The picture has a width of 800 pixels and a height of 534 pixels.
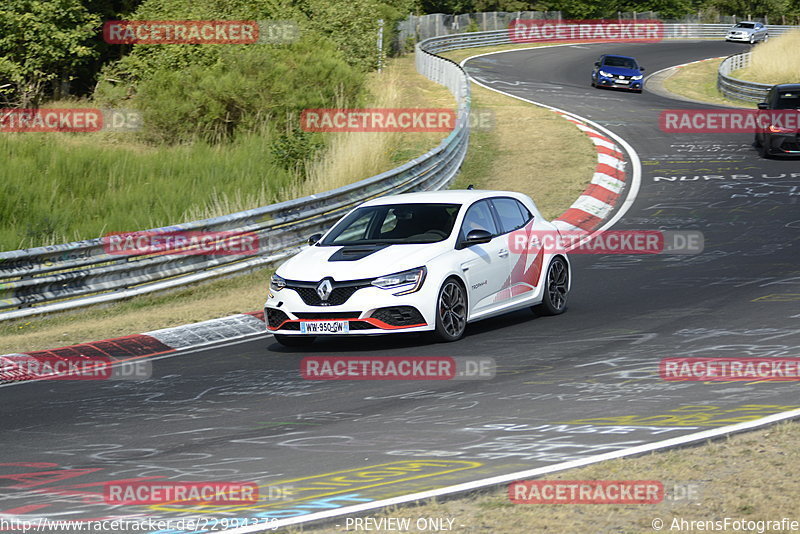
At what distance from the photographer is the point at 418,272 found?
440 inches

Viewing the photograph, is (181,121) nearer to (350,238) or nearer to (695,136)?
(695,136)

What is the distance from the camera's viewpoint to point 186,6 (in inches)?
1356

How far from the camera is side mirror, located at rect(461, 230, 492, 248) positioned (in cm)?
1167

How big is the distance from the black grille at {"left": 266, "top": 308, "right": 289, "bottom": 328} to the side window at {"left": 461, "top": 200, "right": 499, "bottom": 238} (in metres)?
2.06

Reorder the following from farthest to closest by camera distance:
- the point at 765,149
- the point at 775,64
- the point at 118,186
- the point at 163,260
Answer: the point at 775,64 → the point at 765,149 → the point at 118,186 → the point at 163,260

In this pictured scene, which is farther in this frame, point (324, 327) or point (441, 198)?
point (441, 198)

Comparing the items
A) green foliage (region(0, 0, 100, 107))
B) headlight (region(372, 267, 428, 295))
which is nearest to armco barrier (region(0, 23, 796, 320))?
headlight (region(372, 267, 428, 295))

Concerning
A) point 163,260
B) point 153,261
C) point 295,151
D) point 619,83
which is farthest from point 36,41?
point 153,261

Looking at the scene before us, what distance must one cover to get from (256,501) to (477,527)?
1332 mm

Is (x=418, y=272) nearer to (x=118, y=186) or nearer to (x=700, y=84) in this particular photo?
(x=118, y=186)

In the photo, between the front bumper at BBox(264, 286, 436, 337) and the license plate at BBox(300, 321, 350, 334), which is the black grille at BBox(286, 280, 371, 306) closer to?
the front bumper at BBox(264, 286, 436, 337)

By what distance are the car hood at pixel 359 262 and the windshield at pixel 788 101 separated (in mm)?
16855

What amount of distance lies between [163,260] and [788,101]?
16546mm

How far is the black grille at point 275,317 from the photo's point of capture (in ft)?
37.6
